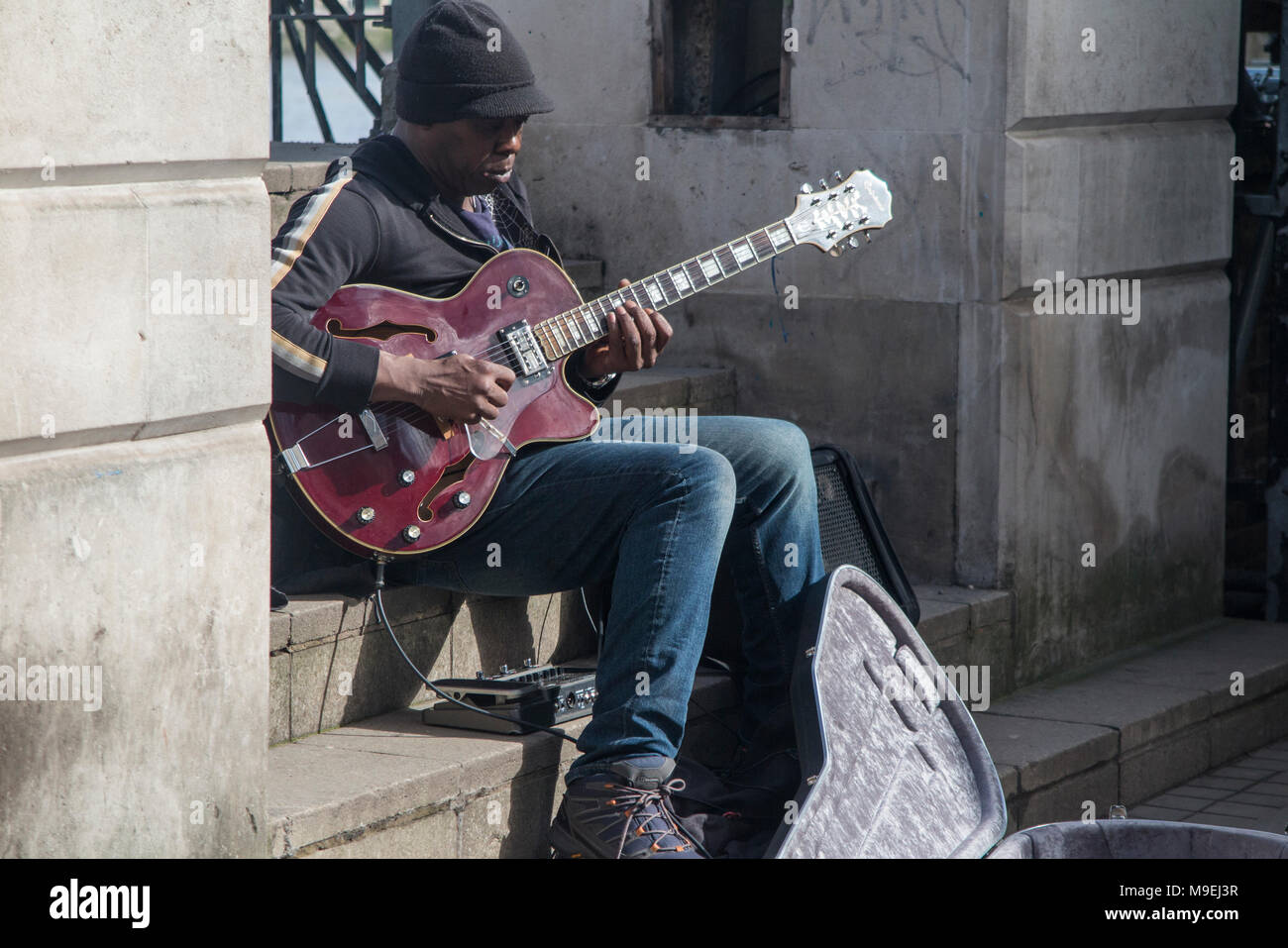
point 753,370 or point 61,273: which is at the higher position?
point 61,273

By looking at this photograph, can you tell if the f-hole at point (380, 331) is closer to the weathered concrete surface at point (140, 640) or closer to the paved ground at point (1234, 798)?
the weathered concrete surface at point (140, 640)

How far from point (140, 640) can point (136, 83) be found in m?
0.79

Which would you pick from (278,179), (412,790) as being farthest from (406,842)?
(278,179)

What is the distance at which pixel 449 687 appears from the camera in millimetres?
3510

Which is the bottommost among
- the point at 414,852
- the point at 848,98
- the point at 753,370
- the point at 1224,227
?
the point at 414,852

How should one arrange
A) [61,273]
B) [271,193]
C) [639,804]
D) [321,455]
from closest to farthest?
[61,273], [639,804], [321,455], [271,193]

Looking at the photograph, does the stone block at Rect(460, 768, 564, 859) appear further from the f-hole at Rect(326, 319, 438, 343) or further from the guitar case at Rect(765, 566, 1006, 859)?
the f-hole at Rect(326, 319, 438, 343)

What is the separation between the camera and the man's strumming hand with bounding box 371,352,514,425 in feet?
11.1

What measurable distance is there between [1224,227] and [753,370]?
1523 mm

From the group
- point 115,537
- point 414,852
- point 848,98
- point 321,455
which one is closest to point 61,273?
point 115,537

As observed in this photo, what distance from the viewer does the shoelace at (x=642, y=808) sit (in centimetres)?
308

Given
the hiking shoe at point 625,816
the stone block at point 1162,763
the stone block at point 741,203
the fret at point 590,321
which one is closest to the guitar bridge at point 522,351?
the fret at point 590,321

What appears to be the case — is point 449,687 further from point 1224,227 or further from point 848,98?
point 1224,227

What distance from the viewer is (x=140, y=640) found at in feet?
8.50
